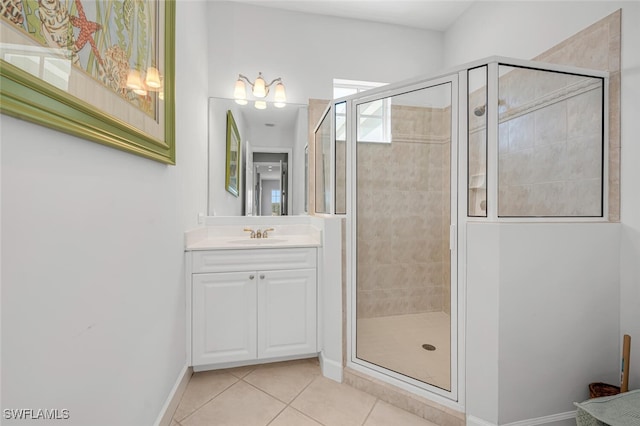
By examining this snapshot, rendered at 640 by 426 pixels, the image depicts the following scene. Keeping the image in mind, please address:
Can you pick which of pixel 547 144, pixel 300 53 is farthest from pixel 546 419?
pixel 300 53

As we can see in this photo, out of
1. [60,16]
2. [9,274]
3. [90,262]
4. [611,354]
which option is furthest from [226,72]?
[611,354]

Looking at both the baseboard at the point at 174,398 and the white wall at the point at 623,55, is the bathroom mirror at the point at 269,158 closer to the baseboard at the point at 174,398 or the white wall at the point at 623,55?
the baseboard at the point at 174,398

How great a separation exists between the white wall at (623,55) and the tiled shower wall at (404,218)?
2.83ft

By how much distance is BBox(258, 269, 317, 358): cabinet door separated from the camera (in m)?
1.86

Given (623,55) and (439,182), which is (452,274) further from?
(623,55)

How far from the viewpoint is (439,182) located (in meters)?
1.80

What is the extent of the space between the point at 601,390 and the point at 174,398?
225 cm

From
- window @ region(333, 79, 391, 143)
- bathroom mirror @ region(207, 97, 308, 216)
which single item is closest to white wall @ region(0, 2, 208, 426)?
bathroom mirror @ region(207, 97, 308, 216)

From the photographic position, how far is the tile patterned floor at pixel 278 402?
1470 millimetres

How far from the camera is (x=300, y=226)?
2.56m

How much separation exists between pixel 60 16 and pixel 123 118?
340 millimetres

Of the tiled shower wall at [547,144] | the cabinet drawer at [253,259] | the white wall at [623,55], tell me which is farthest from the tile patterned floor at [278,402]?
the tiled shower wall at [547,144]

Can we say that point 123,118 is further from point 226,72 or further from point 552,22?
→ point 552,22

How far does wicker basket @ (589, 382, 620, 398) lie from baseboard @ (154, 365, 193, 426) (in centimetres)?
216
